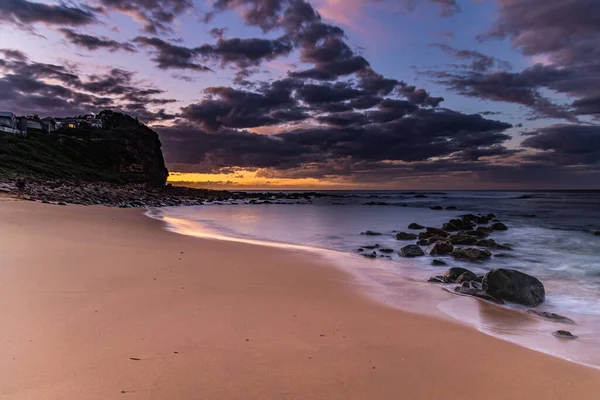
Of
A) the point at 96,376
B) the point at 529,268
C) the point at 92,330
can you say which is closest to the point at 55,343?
the point at 92,330

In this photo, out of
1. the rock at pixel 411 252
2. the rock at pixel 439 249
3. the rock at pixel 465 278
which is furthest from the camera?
the rock at pixel 439 249

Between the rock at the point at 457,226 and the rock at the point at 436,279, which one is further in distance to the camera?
the rock at the point at 457,226

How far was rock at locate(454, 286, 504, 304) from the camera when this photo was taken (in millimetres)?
5949

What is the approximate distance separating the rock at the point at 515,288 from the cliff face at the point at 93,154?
39181 millimetres

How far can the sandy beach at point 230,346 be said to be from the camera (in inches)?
105

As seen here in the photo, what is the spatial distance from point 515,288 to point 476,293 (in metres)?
0.61

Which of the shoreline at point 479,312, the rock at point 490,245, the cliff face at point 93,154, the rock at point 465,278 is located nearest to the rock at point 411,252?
the shoreline at point 479,312

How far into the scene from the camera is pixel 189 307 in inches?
172

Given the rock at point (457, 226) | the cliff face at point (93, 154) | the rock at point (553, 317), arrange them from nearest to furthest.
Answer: the rock at point (553, 317)
the rock at point (457, 226)
the cliff face at point (93, 154)

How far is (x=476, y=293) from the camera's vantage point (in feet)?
20.4

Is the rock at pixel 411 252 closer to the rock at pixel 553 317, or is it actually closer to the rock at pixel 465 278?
the rock at pixel 465 278

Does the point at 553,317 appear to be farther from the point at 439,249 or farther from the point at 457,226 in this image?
the point at 457,226

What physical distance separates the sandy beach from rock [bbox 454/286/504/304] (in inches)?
76.2

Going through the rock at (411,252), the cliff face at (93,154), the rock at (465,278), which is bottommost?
the rock at (411,252)
